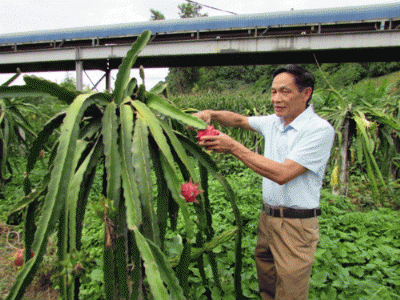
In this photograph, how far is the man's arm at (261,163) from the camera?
50.1 inches

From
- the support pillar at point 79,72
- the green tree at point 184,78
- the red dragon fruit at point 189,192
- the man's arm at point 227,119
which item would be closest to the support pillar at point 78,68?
the support pillar at point 79,72

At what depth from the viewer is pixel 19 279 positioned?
2.40ft

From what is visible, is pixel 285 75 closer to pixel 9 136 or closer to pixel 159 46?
pixel 9 136

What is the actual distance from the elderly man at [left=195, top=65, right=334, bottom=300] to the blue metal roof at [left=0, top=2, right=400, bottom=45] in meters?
8.30

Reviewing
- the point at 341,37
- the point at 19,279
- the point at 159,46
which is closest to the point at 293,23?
the point at 341,37

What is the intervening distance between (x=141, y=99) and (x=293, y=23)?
9085mm

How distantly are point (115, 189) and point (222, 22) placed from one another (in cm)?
961

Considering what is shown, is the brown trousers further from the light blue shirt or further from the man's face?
the man's face

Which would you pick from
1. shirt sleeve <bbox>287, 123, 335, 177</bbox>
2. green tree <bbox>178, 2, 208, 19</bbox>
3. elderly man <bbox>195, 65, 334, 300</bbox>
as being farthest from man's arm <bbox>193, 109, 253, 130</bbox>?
green tree <bbox>178, 2, 208, 19</bbox>

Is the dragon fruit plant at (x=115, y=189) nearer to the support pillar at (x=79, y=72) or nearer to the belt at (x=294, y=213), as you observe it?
the belt at (x=294, y=213)

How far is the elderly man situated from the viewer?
4.54 ft

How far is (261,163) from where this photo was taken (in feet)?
4.38

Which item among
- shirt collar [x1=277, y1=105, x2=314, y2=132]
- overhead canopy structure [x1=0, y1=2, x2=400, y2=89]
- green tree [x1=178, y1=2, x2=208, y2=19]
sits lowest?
shirt collar [x1=277, y1=105, x2=314, y2=132]

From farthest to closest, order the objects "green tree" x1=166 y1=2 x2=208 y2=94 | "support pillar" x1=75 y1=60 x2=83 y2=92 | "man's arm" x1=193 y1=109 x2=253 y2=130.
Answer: "green tree" x1=166 y1=2 x2=208 y2=94
"support pillar" x1=75 y1=60 x2=83 y2=92
"man's arm" x1=193 y1=109 x2=253 y2=130
